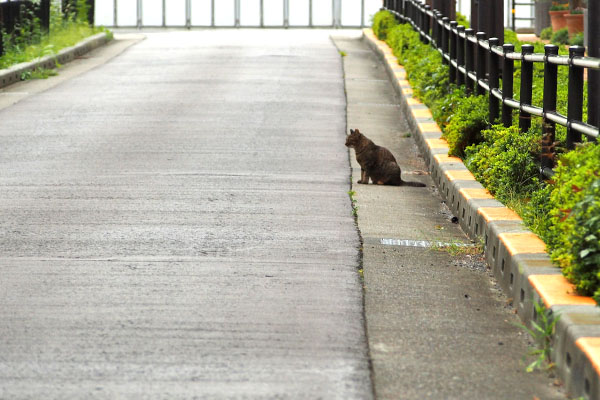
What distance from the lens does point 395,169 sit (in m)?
11.2

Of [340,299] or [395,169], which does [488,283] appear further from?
[395,169]

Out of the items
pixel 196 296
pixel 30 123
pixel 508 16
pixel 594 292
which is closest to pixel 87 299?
pixel 196 296

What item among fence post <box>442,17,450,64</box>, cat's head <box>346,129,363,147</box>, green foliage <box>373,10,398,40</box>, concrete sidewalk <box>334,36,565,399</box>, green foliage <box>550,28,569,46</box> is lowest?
concrete sidewalk <box>334,36,565,399</box>

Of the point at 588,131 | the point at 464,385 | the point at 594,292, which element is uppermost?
the point at 588,131

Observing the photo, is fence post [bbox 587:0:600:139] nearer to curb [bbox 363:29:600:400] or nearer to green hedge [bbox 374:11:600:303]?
green hedge [bbox 374:11:600:303]

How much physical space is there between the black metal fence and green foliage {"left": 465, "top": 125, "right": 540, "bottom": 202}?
0.20 m

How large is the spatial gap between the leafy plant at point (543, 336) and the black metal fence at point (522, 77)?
4.77 feet

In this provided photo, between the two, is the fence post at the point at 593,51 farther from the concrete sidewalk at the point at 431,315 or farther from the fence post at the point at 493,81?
the fence post at the point at 493,81

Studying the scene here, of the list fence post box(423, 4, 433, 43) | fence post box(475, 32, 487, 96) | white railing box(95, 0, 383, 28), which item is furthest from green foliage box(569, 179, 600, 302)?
white railing box(95, 0, 383, 28)

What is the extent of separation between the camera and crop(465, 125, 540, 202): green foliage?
8844 millimetres

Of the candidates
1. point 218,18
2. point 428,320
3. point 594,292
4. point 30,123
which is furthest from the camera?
point 218,18

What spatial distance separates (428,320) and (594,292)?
106cm

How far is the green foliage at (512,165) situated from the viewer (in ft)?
29.0

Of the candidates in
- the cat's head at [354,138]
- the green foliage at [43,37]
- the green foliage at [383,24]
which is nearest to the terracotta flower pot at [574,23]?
the green foliage at [383,24]
